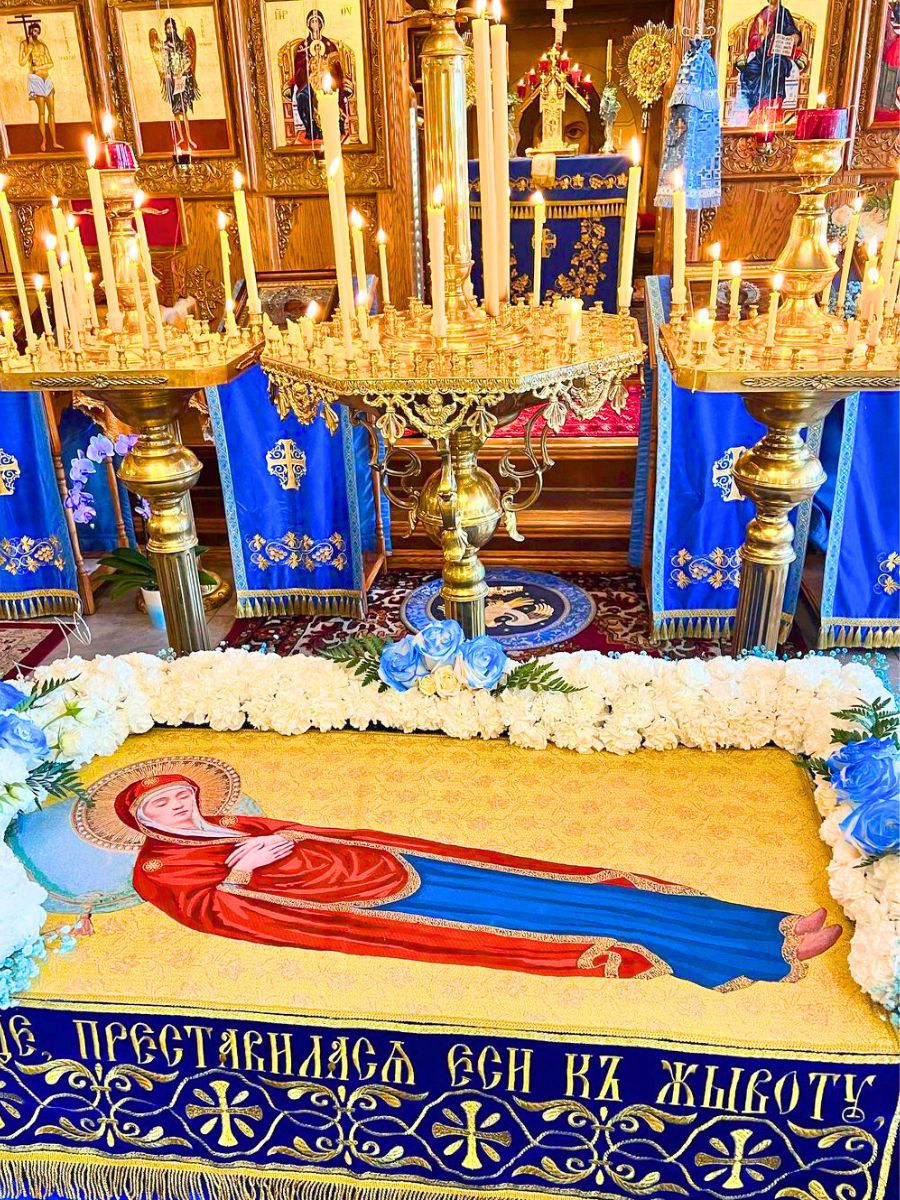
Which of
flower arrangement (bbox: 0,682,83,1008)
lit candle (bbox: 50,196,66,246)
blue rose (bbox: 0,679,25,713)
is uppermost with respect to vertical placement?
lit candle (bbox: 50,196,66,246)

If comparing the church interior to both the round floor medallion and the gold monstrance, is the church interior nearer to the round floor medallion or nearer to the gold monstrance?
the gold monstrance

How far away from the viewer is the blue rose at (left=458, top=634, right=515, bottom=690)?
187 cm

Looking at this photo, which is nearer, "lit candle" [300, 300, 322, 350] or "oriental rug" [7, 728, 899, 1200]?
"oriental rug" [7, 728, 899, 1200]

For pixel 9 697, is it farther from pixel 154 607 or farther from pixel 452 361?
pixel 154 607

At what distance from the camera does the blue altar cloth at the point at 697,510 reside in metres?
3.31

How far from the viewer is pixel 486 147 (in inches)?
67.3

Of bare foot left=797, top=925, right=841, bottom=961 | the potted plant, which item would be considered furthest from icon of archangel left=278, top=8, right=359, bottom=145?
bare foot left=797, top=925, right=841, bottom=961

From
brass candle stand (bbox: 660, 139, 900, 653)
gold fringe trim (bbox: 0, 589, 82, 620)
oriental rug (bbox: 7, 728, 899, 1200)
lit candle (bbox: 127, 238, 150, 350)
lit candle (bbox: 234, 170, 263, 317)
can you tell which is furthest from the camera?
gold fringe trim (bbox: 0, 589, 82, 620)

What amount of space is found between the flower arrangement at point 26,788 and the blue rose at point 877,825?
1205mm

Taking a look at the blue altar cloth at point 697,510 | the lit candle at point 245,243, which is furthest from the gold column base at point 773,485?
the blue altar cloth at point 697,510

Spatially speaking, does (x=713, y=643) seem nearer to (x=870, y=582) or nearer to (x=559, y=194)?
(x=870, y=582)

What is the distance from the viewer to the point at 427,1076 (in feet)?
4.35

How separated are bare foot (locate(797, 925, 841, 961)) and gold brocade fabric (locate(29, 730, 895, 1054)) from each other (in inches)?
0.5

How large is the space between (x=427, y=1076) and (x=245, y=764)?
71 cm
